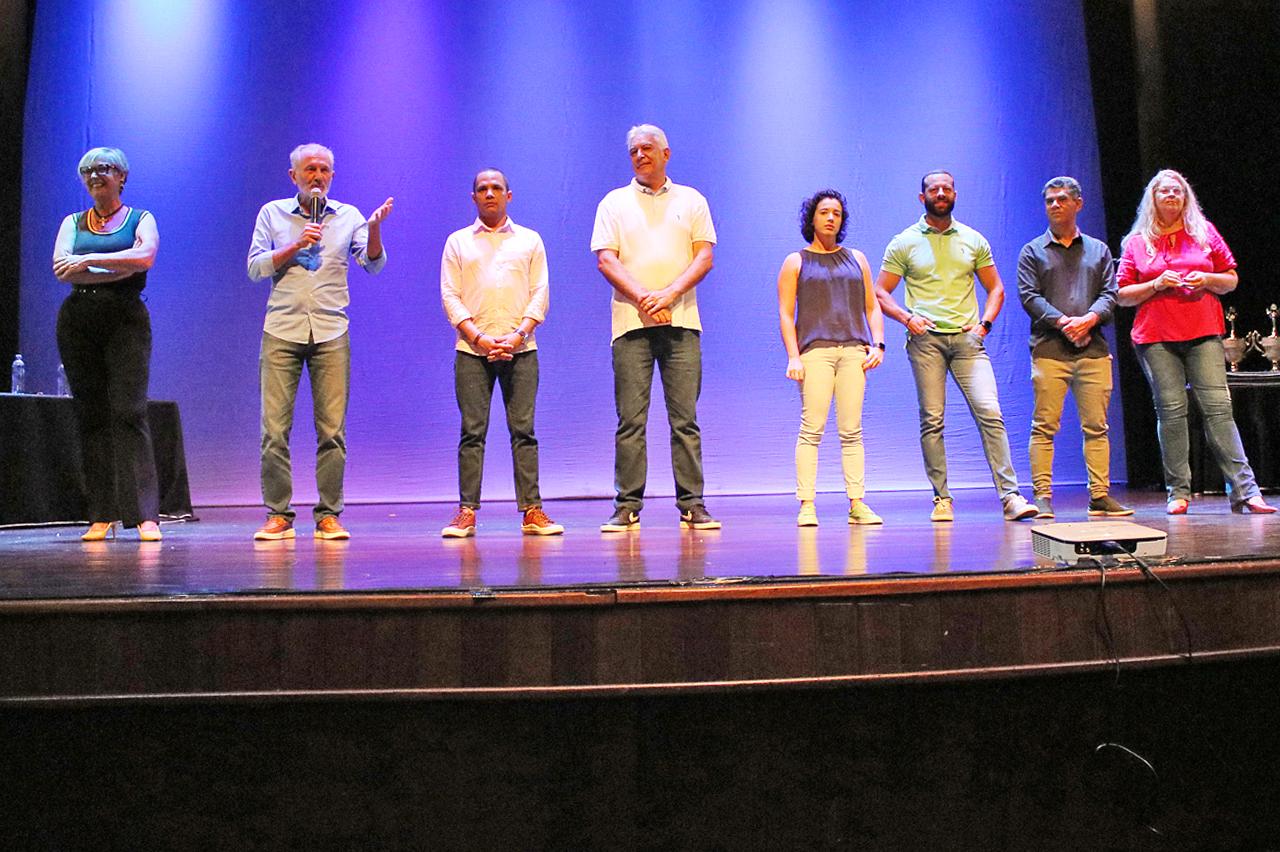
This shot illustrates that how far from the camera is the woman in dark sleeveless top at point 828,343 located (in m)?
4.10

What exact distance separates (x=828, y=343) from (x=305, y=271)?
189cm

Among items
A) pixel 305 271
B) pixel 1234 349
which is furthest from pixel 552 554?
pixel 1234 349

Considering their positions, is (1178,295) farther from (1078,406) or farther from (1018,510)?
(1018,510)

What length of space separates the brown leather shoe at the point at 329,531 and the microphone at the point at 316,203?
3.37 feet

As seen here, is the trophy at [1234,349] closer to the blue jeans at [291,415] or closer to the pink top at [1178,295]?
the pink top at [1178,295]

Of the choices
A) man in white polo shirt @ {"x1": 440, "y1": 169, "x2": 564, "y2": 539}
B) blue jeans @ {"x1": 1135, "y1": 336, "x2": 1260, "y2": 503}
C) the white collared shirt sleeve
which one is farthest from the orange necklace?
blue jeans @ {"x1": 1135, "y1": 336, "x2": 1260, "y2": 503}

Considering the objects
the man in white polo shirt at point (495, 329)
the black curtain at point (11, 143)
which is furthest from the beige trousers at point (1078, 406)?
the black curtain at point (11, 143)

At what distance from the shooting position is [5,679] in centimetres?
190

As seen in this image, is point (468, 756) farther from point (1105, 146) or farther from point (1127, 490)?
point (1105, 146)

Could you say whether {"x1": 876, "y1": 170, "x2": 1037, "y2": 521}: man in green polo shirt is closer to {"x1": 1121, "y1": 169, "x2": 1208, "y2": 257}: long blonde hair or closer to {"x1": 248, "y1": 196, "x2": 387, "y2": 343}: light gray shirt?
{"x1": 1121, "y1": 169, "x2": 1208, "y2": 257}: long blonde hair

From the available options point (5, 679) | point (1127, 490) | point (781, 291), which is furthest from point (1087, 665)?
→ point (1127, 490)

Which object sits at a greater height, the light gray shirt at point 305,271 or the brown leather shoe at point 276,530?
the light gray shirt at point 305,271

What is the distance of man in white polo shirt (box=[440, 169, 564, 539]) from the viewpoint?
3.90 metres

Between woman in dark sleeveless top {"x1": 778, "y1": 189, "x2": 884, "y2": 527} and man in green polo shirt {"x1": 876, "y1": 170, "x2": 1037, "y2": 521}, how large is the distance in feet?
0.93
